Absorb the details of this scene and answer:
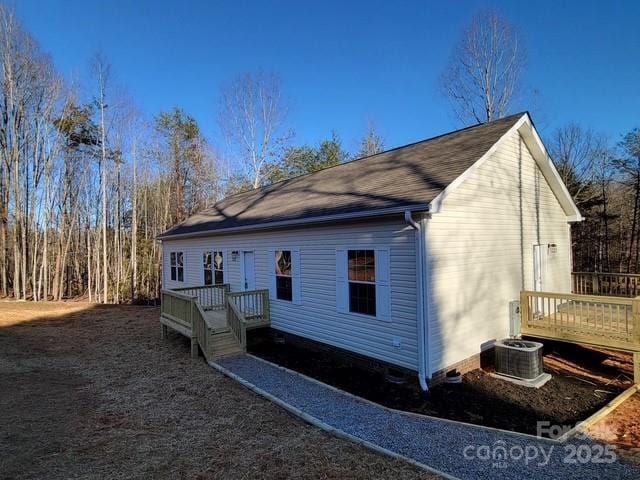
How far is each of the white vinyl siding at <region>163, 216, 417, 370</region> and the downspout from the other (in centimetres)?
13

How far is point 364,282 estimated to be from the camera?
284 inches

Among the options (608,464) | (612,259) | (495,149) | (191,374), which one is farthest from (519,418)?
(612,259)

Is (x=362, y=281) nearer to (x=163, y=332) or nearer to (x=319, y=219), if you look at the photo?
(x=319, y=219)

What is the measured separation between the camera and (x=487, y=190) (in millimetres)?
7891

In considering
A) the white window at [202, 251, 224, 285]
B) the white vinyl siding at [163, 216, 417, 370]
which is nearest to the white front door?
the white vinyl siding at [163, 216, 417, 370]

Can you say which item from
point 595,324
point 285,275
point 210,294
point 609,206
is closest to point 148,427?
point 285,275

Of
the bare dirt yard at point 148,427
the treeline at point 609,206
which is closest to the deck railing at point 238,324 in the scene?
the bare dirt yard at point 148,427

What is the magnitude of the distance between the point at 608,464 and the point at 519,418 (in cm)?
146

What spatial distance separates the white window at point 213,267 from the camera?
39.0ft

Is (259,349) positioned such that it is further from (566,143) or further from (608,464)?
(566,143)

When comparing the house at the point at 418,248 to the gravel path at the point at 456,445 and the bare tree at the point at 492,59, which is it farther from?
the bare tree at the point at 492,59

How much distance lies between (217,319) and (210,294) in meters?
1.82

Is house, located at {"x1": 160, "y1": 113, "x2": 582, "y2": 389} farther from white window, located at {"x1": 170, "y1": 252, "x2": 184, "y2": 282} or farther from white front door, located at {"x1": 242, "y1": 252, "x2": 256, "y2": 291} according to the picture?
white window, located at {"x1": 170, "y1": 252, "x2": 184, "y2": 282}

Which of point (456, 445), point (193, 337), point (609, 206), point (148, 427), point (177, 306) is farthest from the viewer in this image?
point (609, 206)
